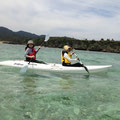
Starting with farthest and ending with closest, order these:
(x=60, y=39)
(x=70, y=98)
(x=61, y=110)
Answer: (x=60, y=39) → (x=70, y=98) → (x=61, y=110)

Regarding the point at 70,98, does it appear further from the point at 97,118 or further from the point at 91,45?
the point at 91,45

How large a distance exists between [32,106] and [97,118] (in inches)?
65.2

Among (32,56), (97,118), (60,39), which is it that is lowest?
(97,118)

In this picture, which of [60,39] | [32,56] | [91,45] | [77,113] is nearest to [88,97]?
[77,113]

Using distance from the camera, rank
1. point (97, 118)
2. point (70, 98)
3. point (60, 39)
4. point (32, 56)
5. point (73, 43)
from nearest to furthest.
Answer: point (97, 118)
point (70, 98)
point (32, 56)
point (73, 43)
point (60, 39)

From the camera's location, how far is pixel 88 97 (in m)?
5.38

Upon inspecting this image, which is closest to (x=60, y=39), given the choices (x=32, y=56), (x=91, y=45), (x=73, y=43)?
(x=73, y=43)

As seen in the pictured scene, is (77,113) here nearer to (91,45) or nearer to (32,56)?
(32,56)

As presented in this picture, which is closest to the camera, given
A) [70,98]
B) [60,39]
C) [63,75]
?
[70,98]

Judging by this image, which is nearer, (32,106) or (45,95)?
(32,106)

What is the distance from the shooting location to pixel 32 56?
9.84m

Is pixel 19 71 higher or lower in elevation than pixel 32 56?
lower

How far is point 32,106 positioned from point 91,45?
97978 millimetres

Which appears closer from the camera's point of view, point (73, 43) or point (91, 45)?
point (91, 45)
